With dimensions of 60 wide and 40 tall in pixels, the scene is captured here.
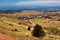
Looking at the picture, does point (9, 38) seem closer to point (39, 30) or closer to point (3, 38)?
point (3, 38)

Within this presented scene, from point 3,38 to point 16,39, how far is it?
1.65 meters

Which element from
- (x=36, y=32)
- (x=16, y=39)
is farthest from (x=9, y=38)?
(x=36, y=32)

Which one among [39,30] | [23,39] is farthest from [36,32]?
[23,39]

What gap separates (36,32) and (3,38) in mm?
12695

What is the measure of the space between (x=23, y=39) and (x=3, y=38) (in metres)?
2.26

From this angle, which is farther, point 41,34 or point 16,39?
point 41,34

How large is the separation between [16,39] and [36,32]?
11.4 m

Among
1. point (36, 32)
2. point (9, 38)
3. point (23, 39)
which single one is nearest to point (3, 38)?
point (9, 38)

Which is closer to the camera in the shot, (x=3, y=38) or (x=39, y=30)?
(x=3, y=38)

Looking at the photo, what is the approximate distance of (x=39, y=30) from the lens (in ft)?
108

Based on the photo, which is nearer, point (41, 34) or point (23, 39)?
point (23, 39)

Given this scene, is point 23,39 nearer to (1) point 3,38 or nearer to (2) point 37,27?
(1) point 3,38

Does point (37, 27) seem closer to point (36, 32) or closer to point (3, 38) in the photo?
point (36, 32)

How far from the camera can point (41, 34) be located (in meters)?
33.0
